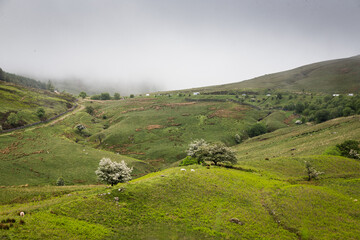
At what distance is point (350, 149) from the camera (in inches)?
1804

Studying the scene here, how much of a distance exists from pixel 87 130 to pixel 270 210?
93997 millimetres

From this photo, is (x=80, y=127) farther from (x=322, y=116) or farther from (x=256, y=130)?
(x=322, y=116)

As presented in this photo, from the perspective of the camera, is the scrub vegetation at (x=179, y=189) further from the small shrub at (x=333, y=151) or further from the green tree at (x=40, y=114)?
the green tree at (x=40, y=114)

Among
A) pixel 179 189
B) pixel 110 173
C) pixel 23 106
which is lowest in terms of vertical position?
pixel 179 189

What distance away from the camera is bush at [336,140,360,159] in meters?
44.7

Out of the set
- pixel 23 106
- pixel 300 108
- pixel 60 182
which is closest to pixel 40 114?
pixel 23 106

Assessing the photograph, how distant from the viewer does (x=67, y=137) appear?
279 feet

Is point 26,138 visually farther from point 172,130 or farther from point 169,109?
point 169,109

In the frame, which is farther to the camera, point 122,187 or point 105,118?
point 105,118

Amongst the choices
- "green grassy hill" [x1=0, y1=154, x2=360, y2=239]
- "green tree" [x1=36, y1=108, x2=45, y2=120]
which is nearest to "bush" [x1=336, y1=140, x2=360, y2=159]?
"green grassy hill" [x1=0, y1=154, x2=360, y2=239]

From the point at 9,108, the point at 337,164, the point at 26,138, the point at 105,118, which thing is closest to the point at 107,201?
the point at 337,164

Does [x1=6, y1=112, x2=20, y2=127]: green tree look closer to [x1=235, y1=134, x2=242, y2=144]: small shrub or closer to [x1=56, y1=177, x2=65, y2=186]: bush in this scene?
[x1=56, y1=177, x2=65, y2=186]: bush

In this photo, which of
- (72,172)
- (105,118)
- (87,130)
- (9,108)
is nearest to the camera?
(72,172)

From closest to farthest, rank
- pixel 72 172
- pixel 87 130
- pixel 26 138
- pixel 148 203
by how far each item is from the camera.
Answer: pixel 148 203 → pixel 72 172 → pixel 26 138 → pixel 87 130
